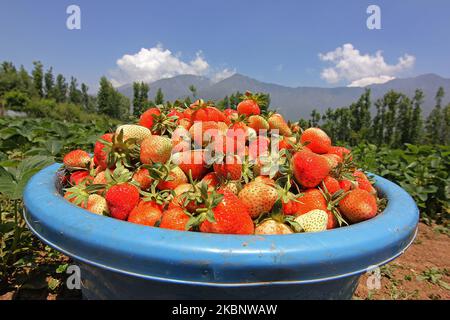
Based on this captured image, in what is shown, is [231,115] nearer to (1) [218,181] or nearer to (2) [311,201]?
(1) [218,181]

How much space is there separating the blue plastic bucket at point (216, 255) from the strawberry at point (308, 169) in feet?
0.85

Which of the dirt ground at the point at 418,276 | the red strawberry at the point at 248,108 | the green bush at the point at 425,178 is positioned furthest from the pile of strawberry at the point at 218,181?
the green bush at the point at 425,178

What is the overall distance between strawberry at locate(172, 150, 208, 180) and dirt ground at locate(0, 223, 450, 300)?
157cm

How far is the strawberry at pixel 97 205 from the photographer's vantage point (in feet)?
3.69

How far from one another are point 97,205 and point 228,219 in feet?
1.72

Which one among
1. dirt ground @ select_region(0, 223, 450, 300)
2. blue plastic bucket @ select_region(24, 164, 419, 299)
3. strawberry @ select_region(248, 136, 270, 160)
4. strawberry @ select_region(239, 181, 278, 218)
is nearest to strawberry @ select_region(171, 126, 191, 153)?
strawberry @ select_region(248, 136, 270, 160)

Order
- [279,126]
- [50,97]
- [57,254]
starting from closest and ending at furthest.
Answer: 1. [279,126]
2. [57,254]
3. [50,97]

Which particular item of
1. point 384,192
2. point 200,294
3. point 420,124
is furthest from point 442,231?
point 420,124

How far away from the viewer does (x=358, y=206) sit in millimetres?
1123

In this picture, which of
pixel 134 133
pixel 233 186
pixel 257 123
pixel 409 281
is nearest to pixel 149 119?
pixel 134 133

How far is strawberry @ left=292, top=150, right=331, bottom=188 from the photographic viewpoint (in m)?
1.17

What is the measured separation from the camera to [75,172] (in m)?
1.50
